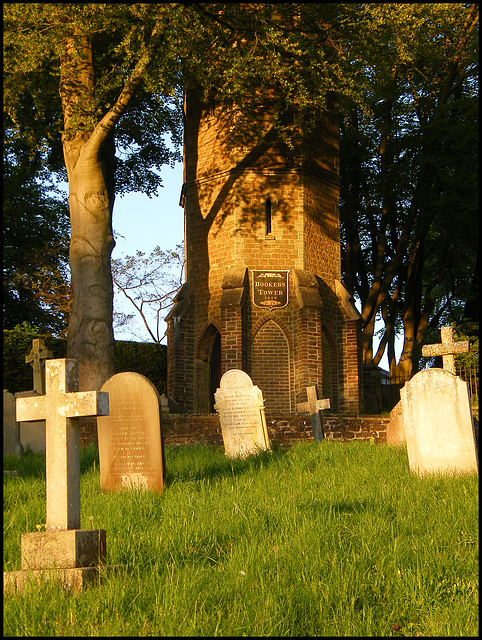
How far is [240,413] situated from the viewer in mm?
11430

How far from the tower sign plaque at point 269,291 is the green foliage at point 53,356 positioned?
5.74 meters

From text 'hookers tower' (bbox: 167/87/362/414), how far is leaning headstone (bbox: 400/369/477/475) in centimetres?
1026

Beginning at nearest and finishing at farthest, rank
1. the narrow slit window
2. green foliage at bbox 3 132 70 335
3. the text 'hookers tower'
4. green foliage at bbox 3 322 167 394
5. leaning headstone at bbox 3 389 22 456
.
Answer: leaning headstone at bbox 3 389 22 456 < the text 'hookers tower' < green foliage at bbox 3 322 167 394 < the narrow slit window < green foliage at bbox 3 132 70 335

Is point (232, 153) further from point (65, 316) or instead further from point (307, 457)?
point (307, 457)

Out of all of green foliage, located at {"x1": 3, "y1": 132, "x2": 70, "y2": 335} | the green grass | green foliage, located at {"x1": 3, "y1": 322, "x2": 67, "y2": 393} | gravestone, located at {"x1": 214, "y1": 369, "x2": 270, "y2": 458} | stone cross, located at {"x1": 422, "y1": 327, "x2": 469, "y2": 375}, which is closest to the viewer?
the green grass

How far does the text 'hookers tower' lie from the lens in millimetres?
19094

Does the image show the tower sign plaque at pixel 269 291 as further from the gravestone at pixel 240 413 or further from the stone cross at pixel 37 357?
the gravestone at pixel 240 413

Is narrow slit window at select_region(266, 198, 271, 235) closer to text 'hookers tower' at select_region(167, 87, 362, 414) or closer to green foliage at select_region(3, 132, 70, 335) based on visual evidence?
text 'hookers tower' at select_region(167, 87, 362, 414)

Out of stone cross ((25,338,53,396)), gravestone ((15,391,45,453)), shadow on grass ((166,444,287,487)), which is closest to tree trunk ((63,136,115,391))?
stone cross ((25,338,53,396))

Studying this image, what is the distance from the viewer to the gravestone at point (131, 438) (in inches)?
307

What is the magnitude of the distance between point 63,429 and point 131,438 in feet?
10.7

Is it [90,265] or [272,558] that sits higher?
[90,265]

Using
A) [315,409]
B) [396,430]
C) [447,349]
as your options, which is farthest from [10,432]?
[447,349]

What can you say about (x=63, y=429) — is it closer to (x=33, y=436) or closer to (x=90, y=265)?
(x=33, y=436)
